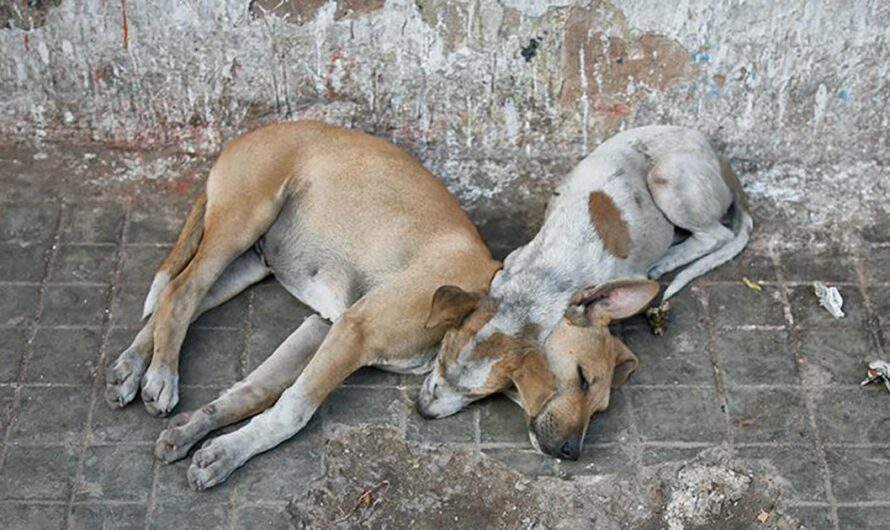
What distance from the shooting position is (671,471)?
6273mm

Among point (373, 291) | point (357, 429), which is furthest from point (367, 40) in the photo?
point (357, 429)

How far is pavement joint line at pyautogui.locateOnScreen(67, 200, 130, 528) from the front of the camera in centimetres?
604

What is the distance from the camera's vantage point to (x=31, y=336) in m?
6.67

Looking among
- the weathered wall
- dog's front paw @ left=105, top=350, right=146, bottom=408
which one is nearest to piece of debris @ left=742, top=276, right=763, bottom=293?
the weathered wall

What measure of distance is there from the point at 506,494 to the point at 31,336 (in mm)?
2245

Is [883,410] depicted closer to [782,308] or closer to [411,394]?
[782,308]

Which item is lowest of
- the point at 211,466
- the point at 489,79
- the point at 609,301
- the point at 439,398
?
the point at 211,466

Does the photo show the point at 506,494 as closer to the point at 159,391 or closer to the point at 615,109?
the point at 159,391

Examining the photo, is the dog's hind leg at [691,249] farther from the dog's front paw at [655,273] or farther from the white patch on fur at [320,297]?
the white patch on fur at [320,297]

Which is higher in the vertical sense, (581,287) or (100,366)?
(581,287)

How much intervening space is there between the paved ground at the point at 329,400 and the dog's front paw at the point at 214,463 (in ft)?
0.18

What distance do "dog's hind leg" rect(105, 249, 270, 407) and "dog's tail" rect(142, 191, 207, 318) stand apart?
12cm

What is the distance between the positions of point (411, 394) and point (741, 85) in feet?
7.85

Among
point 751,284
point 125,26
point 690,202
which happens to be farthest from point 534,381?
point 125,26
